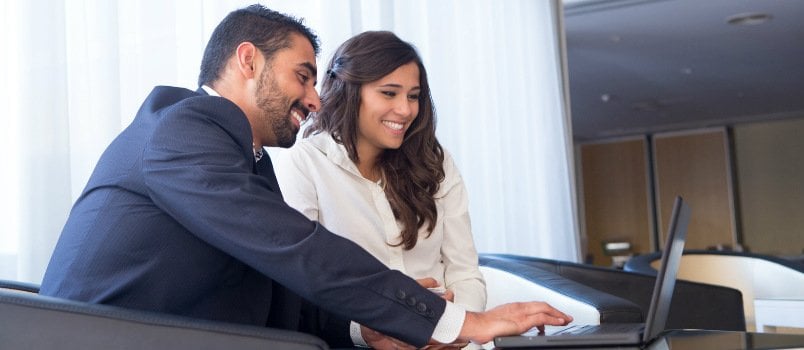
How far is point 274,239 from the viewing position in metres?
1.31

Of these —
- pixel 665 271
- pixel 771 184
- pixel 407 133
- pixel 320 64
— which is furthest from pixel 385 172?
pixel 771 184

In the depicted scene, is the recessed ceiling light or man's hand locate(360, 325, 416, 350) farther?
the recessed ceiling light

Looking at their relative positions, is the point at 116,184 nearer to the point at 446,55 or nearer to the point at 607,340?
the point at 607,340

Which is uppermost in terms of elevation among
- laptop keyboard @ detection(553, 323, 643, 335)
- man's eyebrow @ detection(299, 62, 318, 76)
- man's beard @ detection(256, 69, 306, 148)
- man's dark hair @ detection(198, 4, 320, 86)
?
man's dark hair @ detection(198, 4, 320, 86)

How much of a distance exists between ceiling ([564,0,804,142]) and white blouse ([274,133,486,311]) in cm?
491

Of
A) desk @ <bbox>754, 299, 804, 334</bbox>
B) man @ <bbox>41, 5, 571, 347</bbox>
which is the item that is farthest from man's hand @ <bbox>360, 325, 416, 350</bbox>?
desk @ <bbox>754, 299, 804, 334</bbox>

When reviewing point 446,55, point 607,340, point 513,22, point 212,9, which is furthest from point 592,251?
point 607,340

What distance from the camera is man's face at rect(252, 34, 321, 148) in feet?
5.60

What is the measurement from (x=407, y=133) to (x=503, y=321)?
1.21 meters

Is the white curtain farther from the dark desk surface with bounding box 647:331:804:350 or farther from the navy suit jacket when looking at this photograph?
the dark desk surface with bounding box 647:331:804:350

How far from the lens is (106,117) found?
2334mm

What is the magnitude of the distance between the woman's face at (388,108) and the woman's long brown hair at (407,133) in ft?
0.06

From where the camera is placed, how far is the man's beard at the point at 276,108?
5.59 feet

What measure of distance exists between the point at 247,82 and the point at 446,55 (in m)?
2.79
